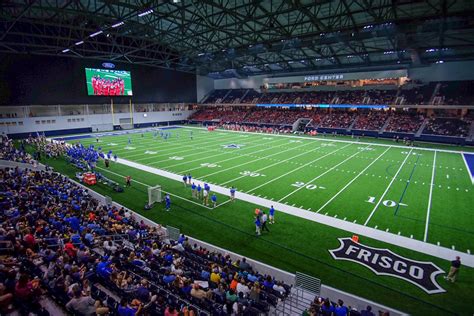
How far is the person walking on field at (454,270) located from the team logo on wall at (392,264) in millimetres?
449

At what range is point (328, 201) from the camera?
675 inches

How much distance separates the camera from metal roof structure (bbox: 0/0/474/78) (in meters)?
24.3

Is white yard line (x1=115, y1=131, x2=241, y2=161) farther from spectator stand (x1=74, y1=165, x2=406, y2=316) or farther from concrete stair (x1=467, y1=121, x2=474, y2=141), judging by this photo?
concrete stair (x1=467, y1=121, x2=474, y2=141)

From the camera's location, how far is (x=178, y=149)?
33656 millimetres

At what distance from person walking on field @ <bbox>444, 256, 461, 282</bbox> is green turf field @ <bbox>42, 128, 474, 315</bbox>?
229 mm

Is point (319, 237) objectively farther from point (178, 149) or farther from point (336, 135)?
point (336, 135)

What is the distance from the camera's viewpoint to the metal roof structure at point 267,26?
24.3m

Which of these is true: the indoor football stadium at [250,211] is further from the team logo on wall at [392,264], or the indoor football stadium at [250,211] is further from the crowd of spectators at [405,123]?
the crowd of spectators at [405,123]

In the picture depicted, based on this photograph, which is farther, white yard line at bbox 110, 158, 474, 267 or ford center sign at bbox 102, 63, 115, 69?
ford center sign at bbox 102, 63, 115, 69

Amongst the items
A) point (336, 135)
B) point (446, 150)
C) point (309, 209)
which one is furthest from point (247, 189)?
point (336, 135)

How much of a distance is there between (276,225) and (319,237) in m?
2.24

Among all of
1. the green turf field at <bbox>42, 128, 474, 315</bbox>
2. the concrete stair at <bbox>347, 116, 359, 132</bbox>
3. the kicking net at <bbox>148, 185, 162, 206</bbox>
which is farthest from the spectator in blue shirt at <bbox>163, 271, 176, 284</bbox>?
the concrete stair at <bbox>347, 116, 359, 132</bbox>

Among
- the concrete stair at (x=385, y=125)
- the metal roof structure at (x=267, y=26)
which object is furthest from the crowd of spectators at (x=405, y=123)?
the metal roof structure at (x=267, y=26)

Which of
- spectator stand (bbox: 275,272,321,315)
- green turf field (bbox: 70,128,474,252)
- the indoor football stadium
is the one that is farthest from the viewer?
green turf field (bbox: 70,128,474,252)
